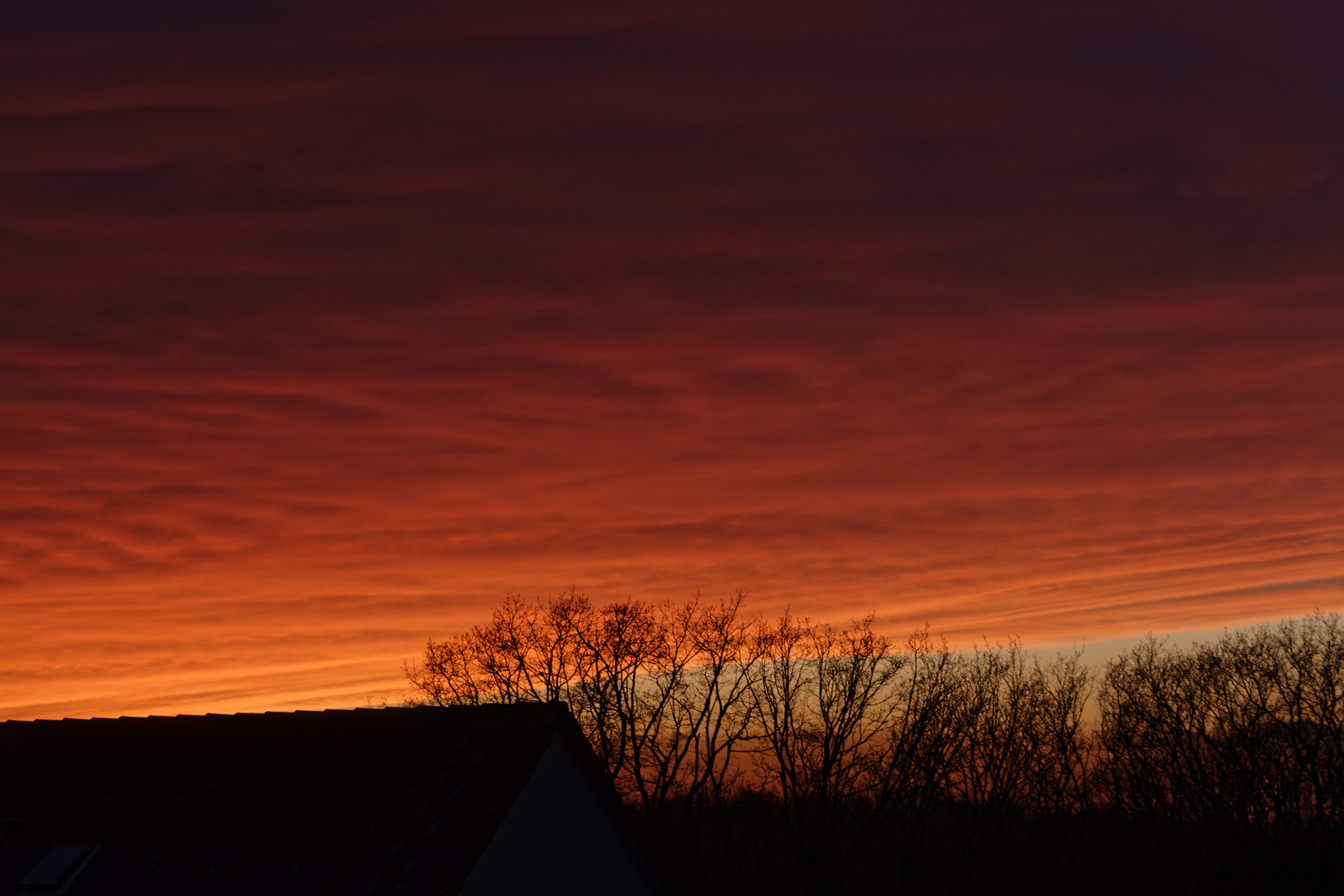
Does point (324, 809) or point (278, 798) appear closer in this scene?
point (324, 809)

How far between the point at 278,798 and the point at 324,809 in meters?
1.33

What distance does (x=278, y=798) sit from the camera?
822 inches

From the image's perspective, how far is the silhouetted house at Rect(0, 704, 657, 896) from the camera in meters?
18.6

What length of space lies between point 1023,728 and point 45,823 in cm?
6106

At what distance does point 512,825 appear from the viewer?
63.6ft

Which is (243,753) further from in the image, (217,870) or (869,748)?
(869,748)

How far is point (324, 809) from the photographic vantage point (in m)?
20.2

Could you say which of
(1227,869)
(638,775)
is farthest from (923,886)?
(638,775)

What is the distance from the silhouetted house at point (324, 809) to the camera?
1859 cm

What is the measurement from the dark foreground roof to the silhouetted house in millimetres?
33

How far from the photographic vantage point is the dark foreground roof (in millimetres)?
18547

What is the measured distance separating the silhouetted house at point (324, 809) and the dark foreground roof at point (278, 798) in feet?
0.11

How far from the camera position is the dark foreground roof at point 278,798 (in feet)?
60.8

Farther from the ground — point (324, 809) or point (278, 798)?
point (278, 798)
